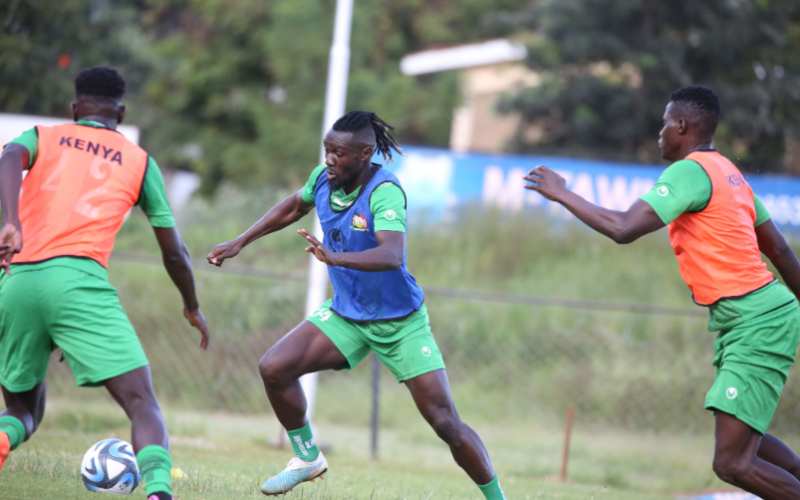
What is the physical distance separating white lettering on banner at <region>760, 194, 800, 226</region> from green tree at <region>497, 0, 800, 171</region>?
2.62 meters

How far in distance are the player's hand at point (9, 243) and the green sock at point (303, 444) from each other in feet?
6.56

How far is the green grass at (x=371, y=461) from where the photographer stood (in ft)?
16.8

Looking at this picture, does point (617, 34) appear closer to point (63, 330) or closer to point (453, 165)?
point (453, 165)

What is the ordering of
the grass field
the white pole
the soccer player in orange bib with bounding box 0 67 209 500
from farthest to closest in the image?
the white pole → the grass field → the soccer player in orange bib with bounding box 0 67 209 500

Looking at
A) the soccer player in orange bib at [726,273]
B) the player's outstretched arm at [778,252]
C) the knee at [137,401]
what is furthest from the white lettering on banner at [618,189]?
the knee at [137,401]

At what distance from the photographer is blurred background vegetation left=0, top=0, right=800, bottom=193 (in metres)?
16.2

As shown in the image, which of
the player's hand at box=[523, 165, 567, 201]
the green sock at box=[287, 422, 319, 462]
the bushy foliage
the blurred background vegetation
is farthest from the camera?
the bushy foliage

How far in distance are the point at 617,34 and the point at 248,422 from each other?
11655 mm

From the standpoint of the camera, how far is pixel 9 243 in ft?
12.1

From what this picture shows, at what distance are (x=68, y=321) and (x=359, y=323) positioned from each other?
1662mm

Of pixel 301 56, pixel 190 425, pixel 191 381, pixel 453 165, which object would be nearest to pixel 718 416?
pixel 190 425

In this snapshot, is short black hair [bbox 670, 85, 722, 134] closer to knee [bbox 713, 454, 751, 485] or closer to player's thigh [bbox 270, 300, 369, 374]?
knee [bbox 713, 454, 751, 485]

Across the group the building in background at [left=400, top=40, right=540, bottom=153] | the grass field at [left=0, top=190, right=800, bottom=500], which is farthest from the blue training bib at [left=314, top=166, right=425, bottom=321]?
the building in background at [left=400, top=40, right=540, bottom=153]

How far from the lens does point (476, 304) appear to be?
12.0 metres
